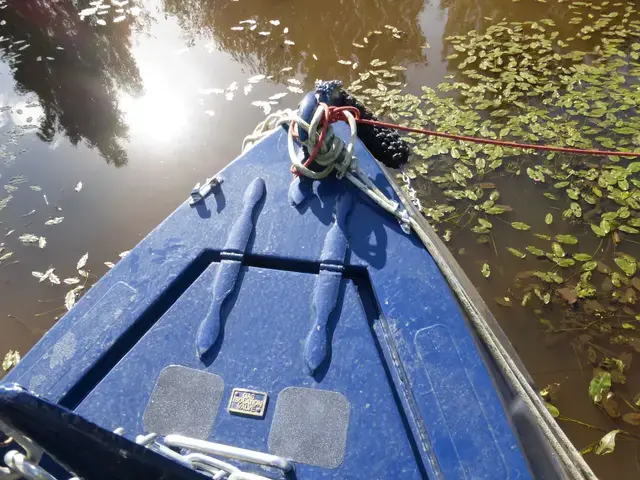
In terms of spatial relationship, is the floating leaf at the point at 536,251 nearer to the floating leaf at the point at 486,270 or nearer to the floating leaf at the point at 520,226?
the floating leaf at the point at 520,226

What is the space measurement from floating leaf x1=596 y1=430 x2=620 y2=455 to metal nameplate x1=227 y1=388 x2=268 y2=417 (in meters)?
2.07

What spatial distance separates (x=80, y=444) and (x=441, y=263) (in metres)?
1.63

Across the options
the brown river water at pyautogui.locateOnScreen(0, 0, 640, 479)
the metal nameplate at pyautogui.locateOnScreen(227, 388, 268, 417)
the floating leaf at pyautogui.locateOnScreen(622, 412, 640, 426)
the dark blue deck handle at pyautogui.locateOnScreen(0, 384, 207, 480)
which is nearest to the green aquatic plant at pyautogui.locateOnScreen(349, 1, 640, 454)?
the floating leaf at pyautogui.locateOnScreen(622, 412, 640, 426)

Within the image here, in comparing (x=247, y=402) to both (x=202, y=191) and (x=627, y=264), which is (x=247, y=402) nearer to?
(x=202, y=191)

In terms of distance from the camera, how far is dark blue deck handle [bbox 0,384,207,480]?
39.8 inches

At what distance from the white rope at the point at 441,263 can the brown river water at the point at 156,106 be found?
105 cm

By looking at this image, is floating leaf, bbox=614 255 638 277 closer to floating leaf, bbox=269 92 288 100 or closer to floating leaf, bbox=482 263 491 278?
floating leaf, bbox=482 263 491 278

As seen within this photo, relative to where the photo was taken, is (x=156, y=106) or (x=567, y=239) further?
(x=156, y=106)

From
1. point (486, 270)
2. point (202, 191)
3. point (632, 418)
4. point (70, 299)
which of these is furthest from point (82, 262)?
point (632, 418)

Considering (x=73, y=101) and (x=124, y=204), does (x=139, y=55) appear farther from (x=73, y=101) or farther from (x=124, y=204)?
(x=124, y=204)

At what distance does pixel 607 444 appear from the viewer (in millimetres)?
2561

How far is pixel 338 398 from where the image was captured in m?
1.80

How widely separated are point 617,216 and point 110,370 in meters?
3.83

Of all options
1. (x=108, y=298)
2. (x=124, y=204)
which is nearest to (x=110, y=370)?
(x=108, y=298)
